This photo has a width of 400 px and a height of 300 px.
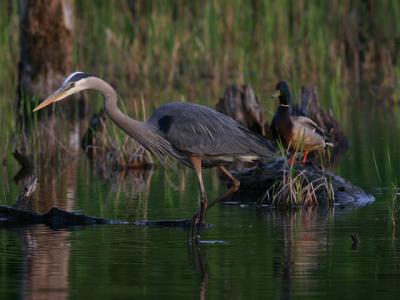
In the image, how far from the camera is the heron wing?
9.70 m

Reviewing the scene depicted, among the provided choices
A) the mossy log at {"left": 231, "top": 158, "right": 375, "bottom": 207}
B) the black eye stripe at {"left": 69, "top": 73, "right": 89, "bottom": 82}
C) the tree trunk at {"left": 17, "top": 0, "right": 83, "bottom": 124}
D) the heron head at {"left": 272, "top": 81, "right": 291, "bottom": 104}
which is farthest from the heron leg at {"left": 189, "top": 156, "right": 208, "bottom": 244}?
the tree trunk at {"left": 17, "top": 0, "right": 83, "bottom": 124}

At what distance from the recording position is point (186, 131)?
9.68 metres

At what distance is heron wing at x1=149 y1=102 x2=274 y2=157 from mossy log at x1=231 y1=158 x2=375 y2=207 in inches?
26.3

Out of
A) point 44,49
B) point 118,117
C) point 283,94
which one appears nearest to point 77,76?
point 118,117

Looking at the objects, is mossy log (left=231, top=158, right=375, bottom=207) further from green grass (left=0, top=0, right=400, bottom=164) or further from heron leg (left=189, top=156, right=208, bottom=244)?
green grass (left=0, top=0, right=400, bottom=164)

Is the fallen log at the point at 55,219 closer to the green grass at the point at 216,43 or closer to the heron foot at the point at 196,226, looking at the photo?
the heron foot at the point at 196,226

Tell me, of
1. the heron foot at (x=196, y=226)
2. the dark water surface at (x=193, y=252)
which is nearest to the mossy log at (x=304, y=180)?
the dark water surface at (x=193, y=252)

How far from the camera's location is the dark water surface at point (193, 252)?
268 inches

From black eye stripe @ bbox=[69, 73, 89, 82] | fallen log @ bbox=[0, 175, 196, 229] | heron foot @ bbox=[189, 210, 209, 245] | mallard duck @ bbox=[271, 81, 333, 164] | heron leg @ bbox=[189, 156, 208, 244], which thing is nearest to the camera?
heron foot @ bbox=[189, 210, 209, 245]

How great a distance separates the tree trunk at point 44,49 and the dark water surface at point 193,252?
292 inches

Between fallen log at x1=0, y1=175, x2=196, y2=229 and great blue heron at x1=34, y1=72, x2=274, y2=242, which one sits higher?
great blue heron at x1=34, y1=72, x2=274, y2=242

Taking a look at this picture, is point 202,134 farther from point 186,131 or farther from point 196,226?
point 196,226

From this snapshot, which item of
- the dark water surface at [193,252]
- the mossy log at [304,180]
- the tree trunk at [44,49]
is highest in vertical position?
the tree trunk at [44,49]

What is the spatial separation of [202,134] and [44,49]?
10.0m
